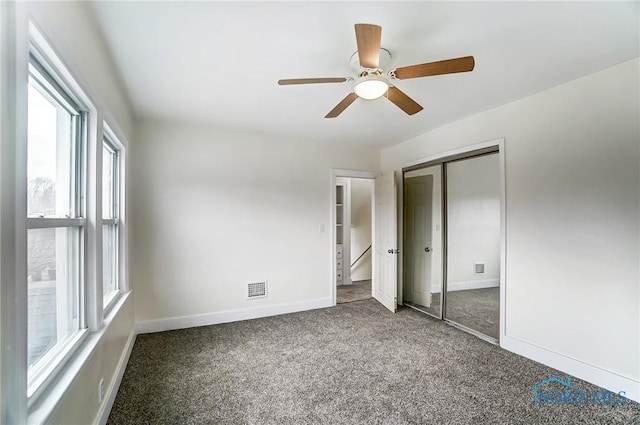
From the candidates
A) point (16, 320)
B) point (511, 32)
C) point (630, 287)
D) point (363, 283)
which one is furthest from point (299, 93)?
point (363, 283)

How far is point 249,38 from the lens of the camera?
1.76 m

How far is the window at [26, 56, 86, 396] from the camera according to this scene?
1.16 metres

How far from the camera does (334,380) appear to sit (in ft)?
7.44

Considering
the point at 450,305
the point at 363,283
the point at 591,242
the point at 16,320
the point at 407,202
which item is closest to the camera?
the point at 16,320

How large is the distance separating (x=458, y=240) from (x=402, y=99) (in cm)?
225

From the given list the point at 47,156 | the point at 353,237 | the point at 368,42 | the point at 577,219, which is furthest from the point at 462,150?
the point at 47,156

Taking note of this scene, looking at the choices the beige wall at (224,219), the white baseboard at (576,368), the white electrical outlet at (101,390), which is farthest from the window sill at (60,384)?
the white baseboard at (576,368)

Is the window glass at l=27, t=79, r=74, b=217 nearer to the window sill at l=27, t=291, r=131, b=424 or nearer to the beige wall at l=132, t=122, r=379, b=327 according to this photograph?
the window sill at l=27, t=291, r=131, b=424

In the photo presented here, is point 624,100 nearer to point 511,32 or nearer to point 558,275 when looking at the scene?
point 511,32

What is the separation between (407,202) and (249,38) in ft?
10.5

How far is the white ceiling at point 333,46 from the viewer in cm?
154

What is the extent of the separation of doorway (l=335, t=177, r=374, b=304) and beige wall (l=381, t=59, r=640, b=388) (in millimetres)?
2444

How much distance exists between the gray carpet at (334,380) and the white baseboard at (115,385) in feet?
0.17

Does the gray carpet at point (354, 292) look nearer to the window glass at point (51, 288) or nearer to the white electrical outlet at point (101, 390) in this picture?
the white electrical outlet at point (101, 390)
